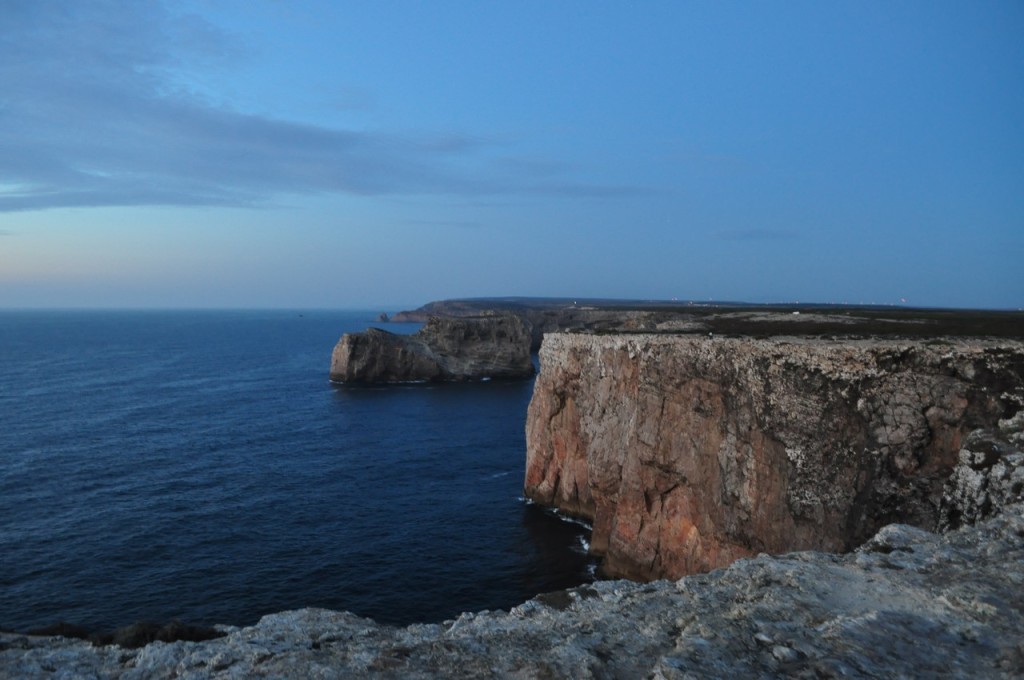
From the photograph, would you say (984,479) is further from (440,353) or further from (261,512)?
(440,353)

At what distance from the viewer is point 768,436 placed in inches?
1027

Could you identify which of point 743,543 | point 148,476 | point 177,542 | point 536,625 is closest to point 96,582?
point 177,542

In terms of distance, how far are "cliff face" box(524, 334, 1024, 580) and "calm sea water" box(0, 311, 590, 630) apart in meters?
6.92

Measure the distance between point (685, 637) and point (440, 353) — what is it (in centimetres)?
10125

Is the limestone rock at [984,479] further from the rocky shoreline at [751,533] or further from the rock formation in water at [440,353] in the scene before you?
the rock formation in water at [440,353]

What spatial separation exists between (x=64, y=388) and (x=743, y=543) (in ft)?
333

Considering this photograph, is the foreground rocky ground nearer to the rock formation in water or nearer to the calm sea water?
the calm sea water

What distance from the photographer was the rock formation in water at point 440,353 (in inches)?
4117

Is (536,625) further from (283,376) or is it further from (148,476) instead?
(283,376)

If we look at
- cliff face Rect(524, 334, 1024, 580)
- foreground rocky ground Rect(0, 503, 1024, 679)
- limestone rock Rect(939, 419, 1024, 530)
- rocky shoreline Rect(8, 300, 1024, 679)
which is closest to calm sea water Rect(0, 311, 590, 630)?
cliff face Rect(524, 334, 1024, 580)

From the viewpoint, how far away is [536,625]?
1300cm

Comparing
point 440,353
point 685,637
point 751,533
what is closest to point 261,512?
point 751,533

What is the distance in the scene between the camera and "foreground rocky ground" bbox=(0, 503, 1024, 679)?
424 inches

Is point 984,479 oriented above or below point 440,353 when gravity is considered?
above
